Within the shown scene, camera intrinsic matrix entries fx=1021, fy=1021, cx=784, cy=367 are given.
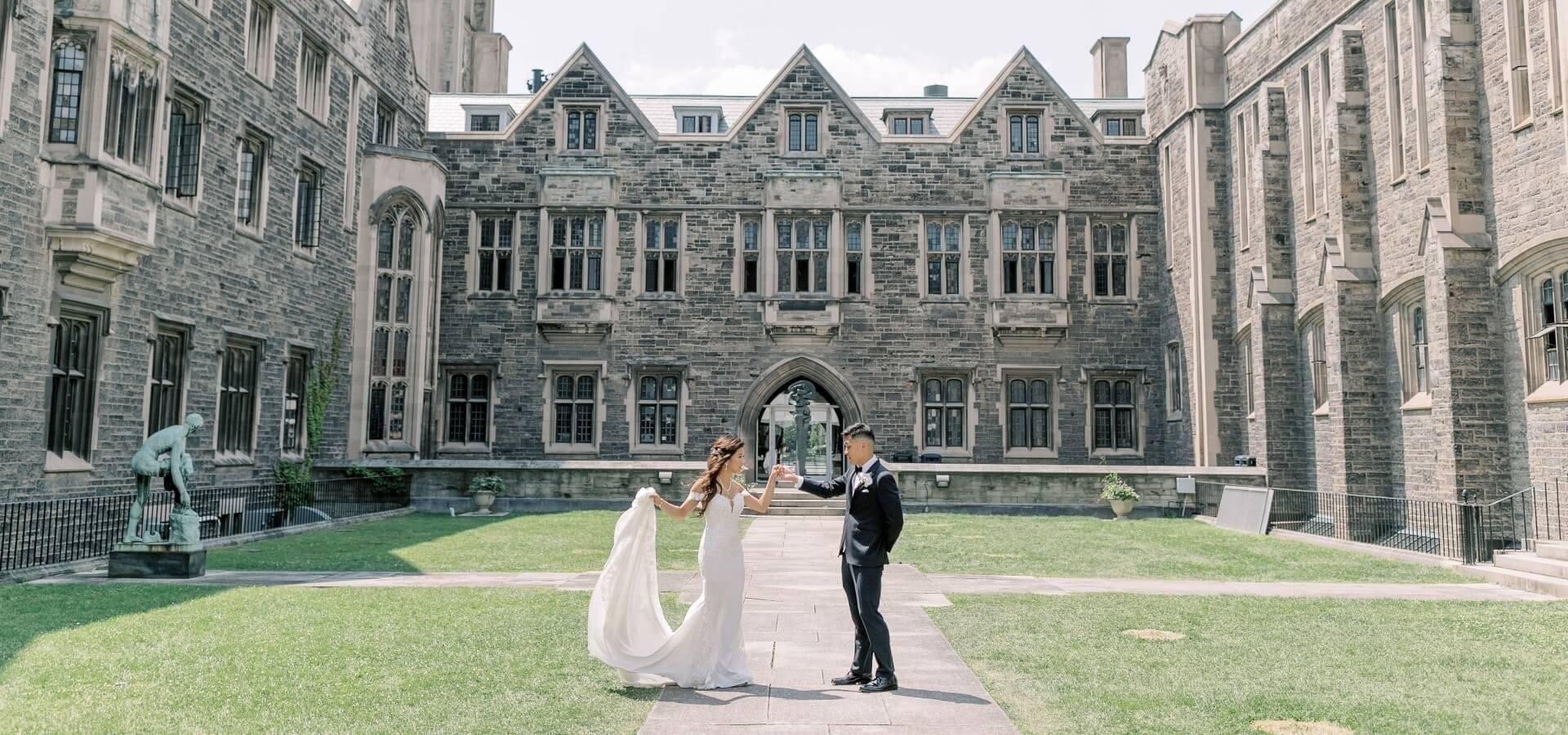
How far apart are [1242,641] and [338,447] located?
65.7ft

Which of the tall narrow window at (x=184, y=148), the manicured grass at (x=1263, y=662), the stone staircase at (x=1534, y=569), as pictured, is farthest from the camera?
the tall narrow window at (x=184, y=148)

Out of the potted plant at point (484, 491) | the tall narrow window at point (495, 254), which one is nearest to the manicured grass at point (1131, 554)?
the potted plant at point (484, 491)

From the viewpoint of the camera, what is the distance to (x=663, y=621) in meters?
6.70

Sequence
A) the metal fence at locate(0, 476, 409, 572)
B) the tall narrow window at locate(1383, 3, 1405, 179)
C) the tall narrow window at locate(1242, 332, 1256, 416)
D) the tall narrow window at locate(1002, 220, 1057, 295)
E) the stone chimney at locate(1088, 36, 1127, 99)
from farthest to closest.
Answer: the stone chimney at locate(1088, 36, 1127, 99) → the tall narrow window at locate(1002, 220, 1057, 295) → the tall narrow window at locate(1242, 332, 1256, 416) → the tall narrow window at locate(1383, 3, 1405, 179) → the metal fence at locate(0, 476, 409, 572)

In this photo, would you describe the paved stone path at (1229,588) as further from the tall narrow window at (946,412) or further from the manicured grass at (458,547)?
the tall narrow window at (946,412)

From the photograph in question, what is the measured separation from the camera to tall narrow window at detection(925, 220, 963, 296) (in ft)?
87.6

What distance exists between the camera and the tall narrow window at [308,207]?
69.9ft

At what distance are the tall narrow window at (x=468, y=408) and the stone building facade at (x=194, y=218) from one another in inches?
55.9

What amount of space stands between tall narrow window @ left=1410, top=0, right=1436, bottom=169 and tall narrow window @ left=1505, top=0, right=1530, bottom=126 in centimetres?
163

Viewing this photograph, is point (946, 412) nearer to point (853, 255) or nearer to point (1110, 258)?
point (853, 255)

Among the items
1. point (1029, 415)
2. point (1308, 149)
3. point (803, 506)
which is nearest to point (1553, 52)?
point (1308, 149)

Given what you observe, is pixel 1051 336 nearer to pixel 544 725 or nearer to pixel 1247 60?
pixel 1247 60

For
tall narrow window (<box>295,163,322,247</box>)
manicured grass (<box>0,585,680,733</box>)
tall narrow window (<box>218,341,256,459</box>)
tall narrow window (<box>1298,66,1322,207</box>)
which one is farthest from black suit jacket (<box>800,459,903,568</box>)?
tall narrow window (<box>295,163,322,247</box>)

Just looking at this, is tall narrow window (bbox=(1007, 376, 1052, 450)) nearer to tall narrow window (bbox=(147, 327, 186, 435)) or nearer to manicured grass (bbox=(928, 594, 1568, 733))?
manicured grass (bbox=(928, 594, 1568, 733))
